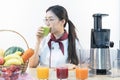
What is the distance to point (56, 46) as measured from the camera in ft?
8.55

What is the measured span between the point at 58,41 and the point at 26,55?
3.65 ft

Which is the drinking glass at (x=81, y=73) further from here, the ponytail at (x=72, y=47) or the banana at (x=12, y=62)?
the ponytail at (x=72, y=47)

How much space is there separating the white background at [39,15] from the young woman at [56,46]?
0.59 m

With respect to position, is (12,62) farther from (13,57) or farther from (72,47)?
(72,47)

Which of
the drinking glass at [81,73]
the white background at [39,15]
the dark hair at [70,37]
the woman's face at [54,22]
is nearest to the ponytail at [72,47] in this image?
the dark hair at [70,37]

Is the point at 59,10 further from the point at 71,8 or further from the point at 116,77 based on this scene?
the point at 116,77

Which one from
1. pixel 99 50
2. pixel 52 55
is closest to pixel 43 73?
pixel 99 50

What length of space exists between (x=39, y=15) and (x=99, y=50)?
1.47 meters

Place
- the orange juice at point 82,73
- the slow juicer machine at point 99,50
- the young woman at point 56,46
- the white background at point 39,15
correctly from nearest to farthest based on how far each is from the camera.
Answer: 1. the orange juice at point 82,73
2. the slow juicer machine at point 99,50
3. the young woman at point 56,46
4. the white background at point 39,15

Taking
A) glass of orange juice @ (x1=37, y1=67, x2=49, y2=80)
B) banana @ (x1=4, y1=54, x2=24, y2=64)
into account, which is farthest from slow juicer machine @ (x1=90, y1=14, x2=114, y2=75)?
banana @ (x1=4, y1=54, x2=24, y2=64)

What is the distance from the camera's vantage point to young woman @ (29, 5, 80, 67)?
2541 mm

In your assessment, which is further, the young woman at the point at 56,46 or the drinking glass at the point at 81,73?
the young woman at the point at 56,46

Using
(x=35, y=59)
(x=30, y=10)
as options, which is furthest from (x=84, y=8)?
(x=35, y=59)

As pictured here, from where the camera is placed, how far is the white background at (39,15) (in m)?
3.20
